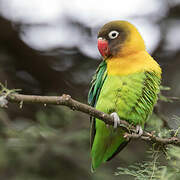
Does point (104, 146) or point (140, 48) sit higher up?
point (140, 48)

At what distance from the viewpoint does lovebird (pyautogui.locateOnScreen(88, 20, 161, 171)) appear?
2611mm

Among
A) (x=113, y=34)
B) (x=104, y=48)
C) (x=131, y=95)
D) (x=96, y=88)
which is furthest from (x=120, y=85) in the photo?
(x=113, y=34)

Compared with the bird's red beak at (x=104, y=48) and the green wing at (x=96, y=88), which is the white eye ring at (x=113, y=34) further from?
the green wing at (x=96, y=88)

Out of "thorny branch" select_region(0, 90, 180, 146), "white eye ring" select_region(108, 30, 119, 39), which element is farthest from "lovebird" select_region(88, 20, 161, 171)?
"thorny branch" select_region(0, 90, 180, 146)

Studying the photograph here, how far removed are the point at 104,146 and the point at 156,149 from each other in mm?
968

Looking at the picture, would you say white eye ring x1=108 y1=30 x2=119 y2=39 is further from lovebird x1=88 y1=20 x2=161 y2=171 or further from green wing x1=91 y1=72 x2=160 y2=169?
green wing x1=91 y1=72 x2=160 y2=169

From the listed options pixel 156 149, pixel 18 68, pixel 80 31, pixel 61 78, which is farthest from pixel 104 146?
pixel 80 31

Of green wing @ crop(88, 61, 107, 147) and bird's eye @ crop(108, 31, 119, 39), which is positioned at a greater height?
bird's eye @ crop(108, 31, 119, 39)

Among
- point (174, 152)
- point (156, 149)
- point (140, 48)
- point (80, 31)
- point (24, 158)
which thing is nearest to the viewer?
point (174, 152)

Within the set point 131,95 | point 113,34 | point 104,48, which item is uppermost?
point 113,34

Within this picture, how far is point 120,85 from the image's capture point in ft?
8.65

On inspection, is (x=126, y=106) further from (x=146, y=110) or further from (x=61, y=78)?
Result: (x=61, y=78)

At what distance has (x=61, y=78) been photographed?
165 inches

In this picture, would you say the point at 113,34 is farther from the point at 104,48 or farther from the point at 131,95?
the point at 131,95
